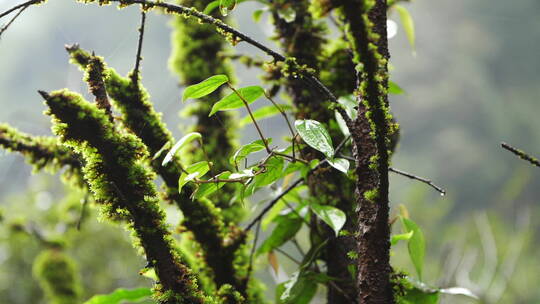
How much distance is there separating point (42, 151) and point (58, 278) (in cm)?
107

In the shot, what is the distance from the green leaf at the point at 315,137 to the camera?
1.33ft

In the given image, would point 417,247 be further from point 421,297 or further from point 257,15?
point 257,15

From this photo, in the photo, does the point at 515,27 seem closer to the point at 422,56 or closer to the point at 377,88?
the point at 422,56

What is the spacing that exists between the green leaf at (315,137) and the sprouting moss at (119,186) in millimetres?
162

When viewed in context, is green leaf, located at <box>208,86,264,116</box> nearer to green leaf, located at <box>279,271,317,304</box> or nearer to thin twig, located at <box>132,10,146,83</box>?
thin twig, located at <box>132,10,146,83</box>

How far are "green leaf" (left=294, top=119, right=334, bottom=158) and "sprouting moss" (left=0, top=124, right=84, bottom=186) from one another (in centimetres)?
39

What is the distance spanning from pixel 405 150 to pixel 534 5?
10.7m

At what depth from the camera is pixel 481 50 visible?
2595cm

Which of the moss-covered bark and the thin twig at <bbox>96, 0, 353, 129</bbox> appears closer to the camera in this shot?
the thin twig at <bbox>96, 0, 353, 129</bbox>

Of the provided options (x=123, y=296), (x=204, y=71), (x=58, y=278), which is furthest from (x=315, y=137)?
(x=58, y=278)

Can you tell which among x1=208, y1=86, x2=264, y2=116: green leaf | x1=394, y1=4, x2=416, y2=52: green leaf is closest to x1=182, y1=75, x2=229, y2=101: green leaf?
x1=208, y1=86, x2=264, y2=116: green leaf

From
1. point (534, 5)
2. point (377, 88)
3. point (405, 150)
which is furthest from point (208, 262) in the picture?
point (534, 5)

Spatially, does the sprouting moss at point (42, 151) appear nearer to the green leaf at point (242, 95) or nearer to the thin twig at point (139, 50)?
the thin twig at point (139, 50)

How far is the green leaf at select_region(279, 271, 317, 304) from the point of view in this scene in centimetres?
59
